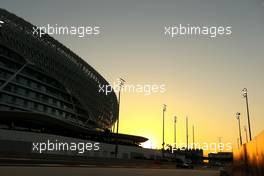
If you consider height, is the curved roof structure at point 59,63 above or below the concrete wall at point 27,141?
above

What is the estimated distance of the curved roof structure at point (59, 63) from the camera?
2889 inches

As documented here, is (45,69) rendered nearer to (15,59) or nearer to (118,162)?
(15,59)

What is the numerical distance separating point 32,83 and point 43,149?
17.3 meters

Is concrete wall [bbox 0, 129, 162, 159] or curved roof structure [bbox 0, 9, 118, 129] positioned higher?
curved roof structure [bbox 0, 9, 118, 129]

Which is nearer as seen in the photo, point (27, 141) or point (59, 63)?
point (27, 141)

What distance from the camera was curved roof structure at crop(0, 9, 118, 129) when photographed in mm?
73375

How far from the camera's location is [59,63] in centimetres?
8444

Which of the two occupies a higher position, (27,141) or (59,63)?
(59,63)

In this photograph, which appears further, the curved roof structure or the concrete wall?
the curved roof structure

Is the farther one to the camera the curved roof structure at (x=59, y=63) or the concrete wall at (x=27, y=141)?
the curved roof structure at (x=59, y=63)

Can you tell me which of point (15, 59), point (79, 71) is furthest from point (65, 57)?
point (15, 59)

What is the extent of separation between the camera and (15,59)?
76.3 m

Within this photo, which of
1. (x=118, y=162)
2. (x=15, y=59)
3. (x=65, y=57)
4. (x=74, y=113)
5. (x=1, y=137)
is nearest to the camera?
(x=118, y=162)

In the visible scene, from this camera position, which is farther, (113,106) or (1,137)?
(113,106)
